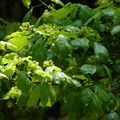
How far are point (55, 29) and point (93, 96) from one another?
30cm

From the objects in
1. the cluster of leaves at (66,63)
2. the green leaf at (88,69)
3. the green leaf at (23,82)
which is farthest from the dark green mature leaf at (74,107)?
the green leaf at (23,82)

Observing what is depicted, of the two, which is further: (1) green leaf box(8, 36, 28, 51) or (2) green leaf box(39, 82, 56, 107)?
(1) green leaf box(8, 36, 28, 51)

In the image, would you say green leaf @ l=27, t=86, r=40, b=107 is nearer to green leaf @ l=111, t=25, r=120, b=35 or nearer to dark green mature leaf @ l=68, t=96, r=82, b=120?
dark green mature leaf @ l=68, t=96, r=82, b=120

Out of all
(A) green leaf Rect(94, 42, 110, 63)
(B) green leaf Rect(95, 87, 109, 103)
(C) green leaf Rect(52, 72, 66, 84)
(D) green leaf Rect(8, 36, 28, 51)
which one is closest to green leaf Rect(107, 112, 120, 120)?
(B) green leaf Rect(95, 87, 109, 103)

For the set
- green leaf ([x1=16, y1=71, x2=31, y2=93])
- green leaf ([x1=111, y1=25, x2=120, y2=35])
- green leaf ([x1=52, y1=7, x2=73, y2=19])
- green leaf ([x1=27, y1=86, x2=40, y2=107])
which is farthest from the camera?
green leaf ([x1=52, y1=7, x2=73, y2=19])

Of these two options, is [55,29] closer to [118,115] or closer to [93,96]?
[93,96]

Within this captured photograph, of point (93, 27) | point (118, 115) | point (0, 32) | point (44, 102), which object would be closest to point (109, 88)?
point (118, 115)

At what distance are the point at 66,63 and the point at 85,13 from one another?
0.24 m

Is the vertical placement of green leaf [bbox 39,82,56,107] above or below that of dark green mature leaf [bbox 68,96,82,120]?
above

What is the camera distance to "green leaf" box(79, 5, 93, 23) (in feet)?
4.36

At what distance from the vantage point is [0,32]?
2039 mm

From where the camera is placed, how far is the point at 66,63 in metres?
1.40

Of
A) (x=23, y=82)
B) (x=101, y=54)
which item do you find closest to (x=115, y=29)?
(x=101, y=54)

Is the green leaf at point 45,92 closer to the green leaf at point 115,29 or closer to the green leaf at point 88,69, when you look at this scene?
the green leaf at point 88,69
